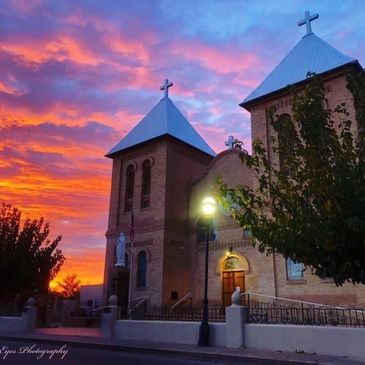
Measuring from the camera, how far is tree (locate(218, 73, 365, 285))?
33.1 ft

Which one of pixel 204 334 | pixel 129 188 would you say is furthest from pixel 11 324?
pixel 204 334

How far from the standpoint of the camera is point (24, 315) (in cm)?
2139

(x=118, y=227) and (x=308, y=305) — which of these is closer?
(x=308, y=305)

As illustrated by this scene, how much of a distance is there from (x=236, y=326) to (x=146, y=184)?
15579 millimetres

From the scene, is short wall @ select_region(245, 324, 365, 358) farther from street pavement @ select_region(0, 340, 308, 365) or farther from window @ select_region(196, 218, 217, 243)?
window @ select_region(196, 218, 217, 243)

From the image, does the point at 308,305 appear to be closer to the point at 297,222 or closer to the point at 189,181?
the point at 297,222

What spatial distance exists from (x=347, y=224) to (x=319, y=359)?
145 inches

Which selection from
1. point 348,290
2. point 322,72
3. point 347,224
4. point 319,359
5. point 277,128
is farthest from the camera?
point 322,72

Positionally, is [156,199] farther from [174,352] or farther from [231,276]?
[174,352]

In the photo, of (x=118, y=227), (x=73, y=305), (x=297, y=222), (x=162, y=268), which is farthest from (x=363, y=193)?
(x=73, y=305)

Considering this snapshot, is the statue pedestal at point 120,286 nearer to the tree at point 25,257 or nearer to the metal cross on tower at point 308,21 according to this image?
the tree at point 25,257

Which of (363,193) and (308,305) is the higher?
(363,193)

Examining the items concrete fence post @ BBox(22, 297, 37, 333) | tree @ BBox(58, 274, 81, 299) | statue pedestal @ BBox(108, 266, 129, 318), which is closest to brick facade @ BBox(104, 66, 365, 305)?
statue pedestal @ BBox(108, 266, 129, 318)

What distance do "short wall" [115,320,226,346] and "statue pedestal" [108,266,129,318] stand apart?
3619 millimetres
